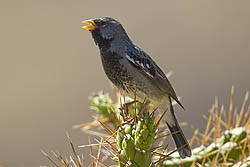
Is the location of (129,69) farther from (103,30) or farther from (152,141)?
(152,141)

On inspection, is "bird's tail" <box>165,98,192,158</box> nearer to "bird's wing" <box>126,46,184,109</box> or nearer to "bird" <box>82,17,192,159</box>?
"bird" <box>82,17,192,159</box>

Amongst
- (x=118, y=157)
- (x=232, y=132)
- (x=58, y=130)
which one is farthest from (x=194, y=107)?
(x=118, y=157)

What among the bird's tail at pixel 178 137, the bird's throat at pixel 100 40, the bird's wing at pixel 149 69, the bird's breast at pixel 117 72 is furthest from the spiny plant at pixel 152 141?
the bird's throat at pixel 100 40

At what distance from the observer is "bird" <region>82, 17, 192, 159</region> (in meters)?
3.75

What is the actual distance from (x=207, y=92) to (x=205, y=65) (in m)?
Result: 0.81

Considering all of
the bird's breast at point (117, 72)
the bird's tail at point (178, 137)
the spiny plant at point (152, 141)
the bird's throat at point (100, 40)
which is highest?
the bird's throat at point (100, 40)

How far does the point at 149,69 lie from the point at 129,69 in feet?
0.83

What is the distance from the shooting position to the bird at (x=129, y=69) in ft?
12.3

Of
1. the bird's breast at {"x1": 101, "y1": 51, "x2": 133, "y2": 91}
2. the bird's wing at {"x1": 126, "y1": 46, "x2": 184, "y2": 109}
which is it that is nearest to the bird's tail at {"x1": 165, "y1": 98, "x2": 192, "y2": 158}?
the bird's wing at {"x1": 126, "y1": 46, "x2": 184, "y2": 109}

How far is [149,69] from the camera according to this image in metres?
3.98

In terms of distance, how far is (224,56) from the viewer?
10094mm

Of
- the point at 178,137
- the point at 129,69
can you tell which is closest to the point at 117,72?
the point at 129,69

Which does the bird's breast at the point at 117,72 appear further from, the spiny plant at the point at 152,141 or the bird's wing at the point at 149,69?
the spiny plant at the point at 152,141

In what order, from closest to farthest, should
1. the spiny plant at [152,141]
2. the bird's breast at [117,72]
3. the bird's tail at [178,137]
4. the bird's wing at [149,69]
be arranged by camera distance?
1. the spiny plant at [152,141]
2. the bird's tail at [178,137]
3. the bird's breast at [117,72]
4. the bird's wing at [149,69]
